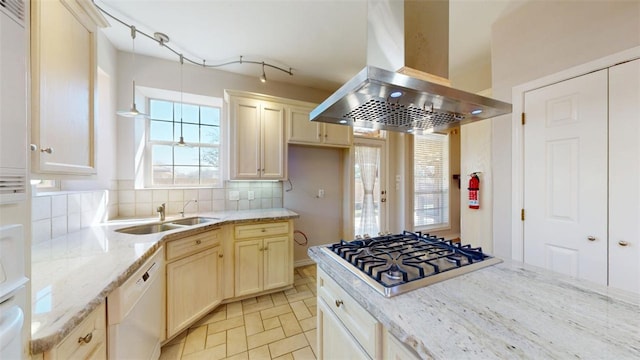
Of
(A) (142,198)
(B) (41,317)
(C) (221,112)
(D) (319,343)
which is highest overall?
(C) (221,112)

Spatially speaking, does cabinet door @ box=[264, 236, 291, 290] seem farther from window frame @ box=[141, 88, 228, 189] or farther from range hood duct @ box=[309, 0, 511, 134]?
range hood duct @ box=[309, 0, 511, 134]

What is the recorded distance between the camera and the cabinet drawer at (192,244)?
1.74 m

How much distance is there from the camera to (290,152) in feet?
10.4

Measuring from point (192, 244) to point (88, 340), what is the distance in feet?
3.47

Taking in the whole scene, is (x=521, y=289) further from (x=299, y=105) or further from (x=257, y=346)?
(x=299, y=105)

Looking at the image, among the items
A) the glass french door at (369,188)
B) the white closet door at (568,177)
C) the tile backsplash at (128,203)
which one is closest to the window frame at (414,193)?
the glass french door at (369,188)

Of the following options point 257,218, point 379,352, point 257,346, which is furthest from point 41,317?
point 257,218

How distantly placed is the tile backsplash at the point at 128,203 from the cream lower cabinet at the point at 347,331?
180cm

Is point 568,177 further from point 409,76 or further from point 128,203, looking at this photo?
point 128,203

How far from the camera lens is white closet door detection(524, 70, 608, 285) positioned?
1496 millimetres

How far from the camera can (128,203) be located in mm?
2377

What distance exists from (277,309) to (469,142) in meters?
2.78

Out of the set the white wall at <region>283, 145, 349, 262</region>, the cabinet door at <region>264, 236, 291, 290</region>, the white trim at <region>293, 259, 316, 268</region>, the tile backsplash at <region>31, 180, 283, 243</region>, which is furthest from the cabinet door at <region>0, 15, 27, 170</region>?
the white trim at <region>293, 259, 316, 268</region>

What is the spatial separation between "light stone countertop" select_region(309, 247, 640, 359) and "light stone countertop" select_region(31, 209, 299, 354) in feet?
3.15
